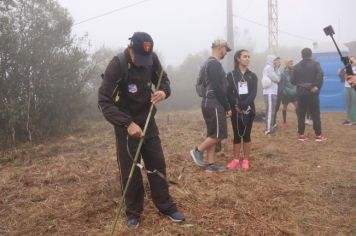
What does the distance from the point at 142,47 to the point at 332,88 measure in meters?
11.4

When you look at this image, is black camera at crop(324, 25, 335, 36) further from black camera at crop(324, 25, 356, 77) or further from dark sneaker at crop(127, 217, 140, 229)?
dark sneaker at crop(127, 217, 140, 229)

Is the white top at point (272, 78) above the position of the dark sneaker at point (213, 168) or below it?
above

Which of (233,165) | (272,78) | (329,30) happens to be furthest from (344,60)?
(272,78)

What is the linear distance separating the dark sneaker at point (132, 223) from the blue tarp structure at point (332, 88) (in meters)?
11.2

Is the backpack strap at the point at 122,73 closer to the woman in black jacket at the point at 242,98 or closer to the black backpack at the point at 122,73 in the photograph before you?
the black backpack at the point at 122,73

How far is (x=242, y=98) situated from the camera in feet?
20.6

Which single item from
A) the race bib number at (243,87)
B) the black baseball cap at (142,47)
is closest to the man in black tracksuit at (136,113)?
the black baseball cap at (142,47)

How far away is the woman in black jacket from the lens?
20.5ft

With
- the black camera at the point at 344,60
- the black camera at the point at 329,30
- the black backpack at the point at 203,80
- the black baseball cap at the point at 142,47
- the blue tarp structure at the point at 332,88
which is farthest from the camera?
the blue tarp structure at the point at 332,88

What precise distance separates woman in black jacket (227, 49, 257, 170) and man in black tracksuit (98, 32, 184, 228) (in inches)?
85.9

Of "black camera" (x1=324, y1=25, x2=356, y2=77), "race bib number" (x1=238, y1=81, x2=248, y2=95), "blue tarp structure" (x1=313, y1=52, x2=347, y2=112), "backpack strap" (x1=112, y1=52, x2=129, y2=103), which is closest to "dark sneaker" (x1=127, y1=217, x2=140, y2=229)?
"backpack strap" (x1=112, y1=52, x2=129, y2=103)

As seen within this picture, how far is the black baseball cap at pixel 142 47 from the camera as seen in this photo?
388cm

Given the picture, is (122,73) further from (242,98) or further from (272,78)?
(272,78)

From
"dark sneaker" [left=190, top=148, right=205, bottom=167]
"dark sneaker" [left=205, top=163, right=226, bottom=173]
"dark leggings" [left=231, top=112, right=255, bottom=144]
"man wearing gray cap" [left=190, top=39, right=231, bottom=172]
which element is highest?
"man wearing gray cap" [left=190, top=39, right=231, bottom=172]
